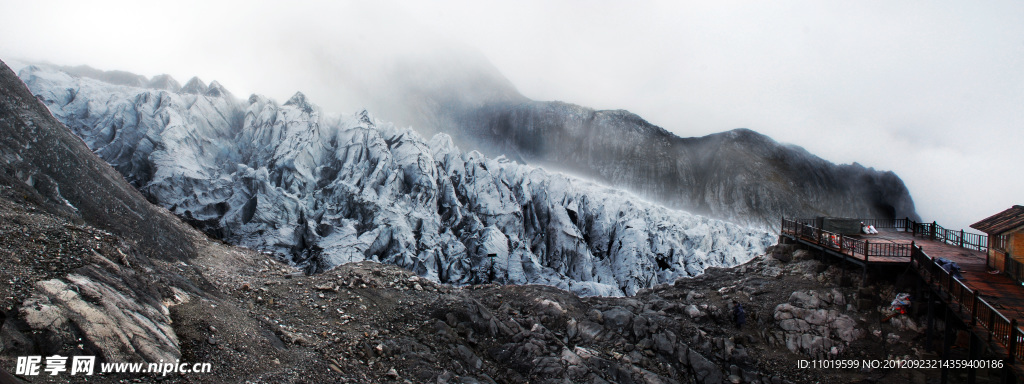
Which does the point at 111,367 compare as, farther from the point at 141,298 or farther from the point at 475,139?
the point at 475,139

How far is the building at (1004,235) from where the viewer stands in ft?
40.3

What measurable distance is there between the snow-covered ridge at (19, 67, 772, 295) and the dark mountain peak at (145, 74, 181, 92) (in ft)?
49.1

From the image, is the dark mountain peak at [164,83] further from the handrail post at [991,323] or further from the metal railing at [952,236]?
the metal railing at [952,236]

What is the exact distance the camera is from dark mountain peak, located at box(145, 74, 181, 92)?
47719 mm

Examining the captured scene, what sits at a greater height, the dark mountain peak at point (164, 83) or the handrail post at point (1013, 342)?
the dark mountain peak at point (164, 83)

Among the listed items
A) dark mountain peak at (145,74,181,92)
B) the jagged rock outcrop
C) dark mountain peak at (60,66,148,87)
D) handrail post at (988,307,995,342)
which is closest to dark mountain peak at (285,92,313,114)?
dark mountain peak at (145,74,181,92)

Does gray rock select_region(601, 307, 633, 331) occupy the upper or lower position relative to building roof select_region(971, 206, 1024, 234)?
lower

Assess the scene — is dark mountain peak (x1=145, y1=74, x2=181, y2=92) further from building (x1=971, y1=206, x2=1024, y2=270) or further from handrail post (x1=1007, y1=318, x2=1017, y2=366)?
building (x1=971, y1=206, x2=1024, y2=270)

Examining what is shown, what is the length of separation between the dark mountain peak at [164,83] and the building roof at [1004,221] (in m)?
66.3

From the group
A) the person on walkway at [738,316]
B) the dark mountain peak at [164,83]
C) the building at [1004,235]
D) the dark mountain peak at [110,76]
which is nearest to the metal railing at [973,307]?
the building at [1004,235]

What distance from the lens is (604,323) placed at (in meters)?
14.0

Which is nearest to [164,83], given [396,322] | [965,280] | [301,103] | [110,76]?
[110,76]

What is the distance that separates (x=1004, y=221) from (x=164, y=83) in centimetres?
6872

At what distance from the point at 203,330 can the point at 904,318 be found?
19863mm
